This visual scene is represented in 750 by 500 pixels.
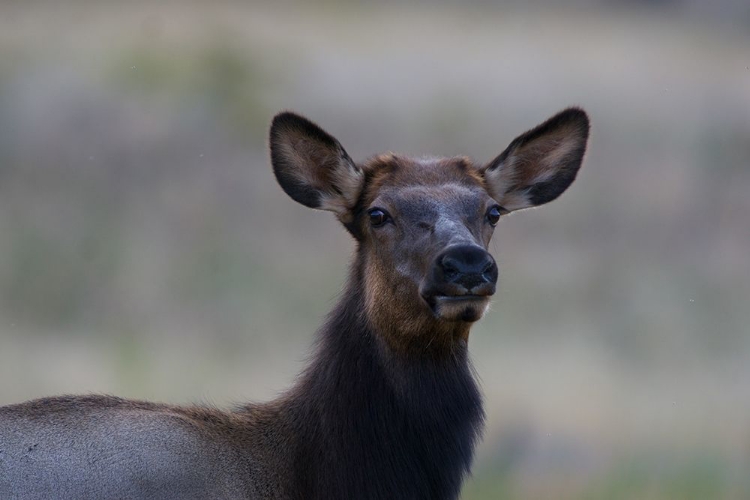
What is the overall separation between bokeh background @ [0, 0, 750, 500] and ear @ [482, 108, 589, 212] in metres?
9.18

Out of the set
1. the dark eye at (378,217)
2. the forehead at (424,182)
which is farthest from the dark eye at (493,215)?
the dark eye at (378,217)

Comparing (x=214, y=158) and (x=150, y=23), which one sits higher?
(x=150, y=23)

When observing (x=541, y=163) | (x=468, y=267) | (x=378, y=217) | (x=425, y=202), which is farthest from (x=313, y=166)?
(x=468, y=267)

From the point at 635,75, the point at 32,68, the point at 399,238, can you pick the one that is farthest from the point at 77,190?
the point at 399,238

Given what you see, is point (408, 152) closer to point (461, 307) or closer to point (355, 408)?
point (355, 408)

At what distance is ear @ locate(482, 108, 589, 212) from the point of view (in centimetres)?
1252

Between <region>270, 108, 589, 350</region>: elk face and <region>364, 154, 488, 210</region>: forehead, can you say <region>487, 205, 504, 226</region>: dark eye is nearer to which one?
<region>270, 108, 589, 350</region>: elk face

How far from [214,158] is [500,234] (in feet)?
20.9

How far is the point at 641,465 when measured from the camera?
22312 millimetres

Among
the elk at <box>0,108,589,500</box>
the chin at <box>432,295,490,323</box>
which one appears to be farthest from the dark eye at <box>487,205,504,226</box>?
the chin at <box>432,295,490,323</box>

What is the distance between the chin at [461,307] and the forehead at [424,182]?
102 cm

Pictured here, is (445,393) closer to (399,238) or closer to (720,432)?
(399,238)

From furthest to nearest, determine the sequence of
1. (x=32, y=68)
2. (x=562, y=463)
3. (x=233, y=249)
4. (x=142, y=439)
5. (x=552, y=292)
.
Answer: (x=32, y=68), (x=233, y=249), (x=552, y=292), (x=562, y=463), (x=142, y=439)

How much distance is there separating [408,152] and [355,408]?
56.9 ft
